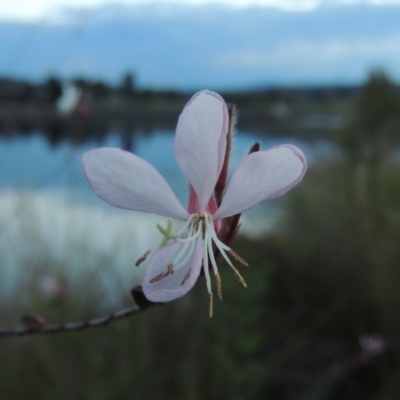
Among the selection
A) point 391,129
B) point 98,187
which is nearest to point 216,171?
point 98,187

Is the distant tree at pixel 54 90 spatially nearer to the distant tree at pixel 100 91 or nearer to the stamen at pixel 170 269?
the distant tree at pixel 100 91

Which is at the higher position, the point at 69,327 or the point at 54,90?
the point at 54,90

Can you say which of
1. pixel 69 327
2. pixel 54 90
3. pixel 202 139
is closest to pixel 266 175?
pixel 202 139

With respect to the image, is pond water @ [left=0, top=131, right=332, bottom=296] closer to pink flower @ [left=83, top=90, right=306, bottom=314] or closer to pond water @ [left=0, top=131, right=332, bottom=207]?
pond water @ [left=0, top=131, right=332, bottom=207]

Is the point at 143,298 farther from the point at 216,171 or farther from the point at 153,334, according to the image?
the point at 153,334

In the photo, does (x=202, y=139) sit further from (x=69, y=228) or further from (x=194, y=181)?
(x=69, y=228)

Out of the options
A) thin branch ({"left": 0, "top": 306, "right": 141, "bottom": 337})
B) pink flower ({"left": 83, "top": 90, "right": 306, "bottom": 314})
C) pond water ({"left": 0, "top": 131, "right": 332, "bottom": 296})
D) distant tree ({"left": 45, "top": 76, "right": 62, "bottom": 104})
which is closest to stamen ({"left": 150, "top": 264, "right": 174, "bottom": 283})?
pink flower ({"left": 83, "top": 90, "right": 306, "bottom": 314})
